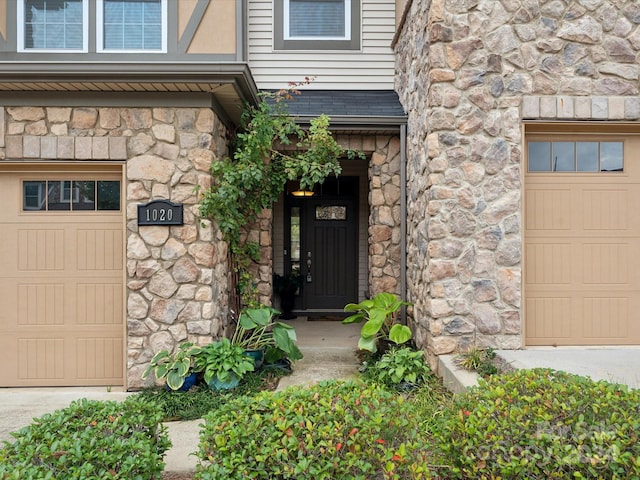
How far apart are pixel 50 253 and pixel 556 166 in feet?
17.1

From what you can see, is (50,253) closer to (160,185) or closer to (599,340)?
(160,185)

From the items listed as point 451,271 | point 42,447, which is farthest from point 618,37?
point 42,447

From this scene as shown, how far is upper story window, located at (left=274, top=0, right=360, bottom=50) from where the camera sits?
645 cm

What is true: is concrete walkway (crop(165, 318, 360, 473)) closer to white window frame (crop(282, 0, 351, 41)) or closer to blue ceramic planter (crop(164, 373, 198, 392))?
blue ceramic planter (crop(164, 373, 198, 392))

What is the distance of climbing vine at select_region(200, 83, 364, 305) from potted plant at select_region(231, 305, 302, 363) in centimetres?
47

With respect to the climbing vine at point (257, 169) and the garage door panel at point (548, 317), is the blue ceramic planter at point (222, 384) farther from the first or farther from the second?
the garage door panel at point (548, 317)

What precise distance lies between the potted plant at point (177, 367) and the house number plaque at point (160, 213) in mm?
1210

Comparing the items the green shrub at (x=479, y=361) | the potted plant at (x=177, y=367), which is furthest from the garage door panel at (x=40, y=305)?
the green shrub at (x=479, y=361)

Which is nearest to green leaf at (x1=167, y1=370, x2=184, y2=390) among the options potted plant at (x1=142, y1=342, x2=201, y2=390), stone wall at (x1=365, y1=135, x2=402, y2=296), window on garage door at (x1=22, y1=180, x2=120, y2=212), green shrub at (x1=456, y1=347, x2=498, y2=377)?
potted plant at (x1=142, y1=342, x2=201, y2=390)

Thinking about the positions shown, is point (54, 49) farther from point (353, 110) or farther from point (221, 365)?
point (221, 365)

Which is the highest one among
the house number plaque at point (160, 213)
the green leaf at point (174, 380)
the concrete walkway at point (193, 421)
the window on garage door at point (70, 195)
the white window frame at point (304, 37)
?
the white window frame at point (304, 37)

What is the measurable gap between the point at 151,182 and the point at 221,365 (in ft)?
6.26

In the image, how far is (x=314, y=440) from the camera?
6.93 feet

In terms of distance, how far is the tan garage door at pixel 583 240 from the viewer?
4539mm
